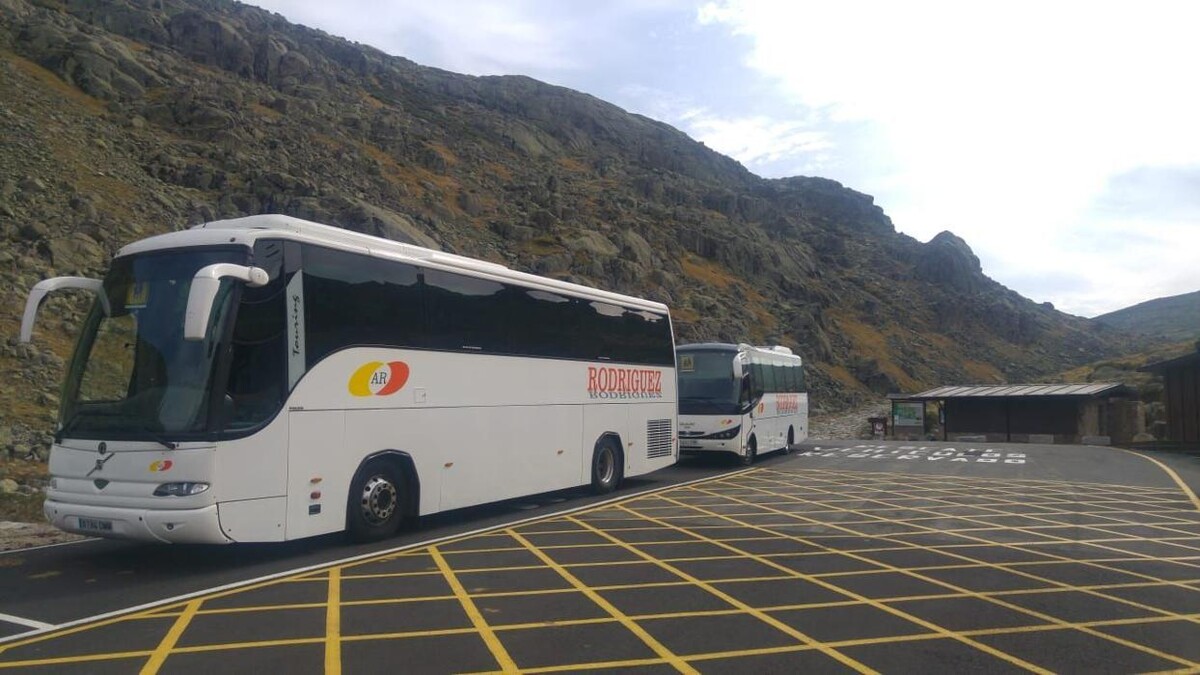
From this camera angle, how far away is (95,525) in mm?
7629

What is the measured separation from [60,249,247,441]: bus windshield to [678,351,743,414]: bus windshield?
1383cm

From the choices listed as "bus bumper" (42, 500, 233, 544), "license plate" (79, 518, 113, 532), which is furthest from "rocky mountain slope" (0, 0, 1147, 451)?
"bus bumper" (42, 500, 233, 544)

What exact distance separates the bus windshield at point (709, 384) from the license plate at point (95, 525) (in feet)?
47.7

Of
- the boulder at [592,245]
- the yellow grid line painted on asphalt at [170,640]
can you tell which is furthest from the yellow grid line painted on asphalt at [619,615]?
the boulder at [592,245]

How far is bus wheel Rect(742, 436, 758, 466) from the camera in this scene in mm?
20925

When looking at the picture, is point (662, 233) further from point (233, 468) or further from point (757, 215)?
point (233, 468)

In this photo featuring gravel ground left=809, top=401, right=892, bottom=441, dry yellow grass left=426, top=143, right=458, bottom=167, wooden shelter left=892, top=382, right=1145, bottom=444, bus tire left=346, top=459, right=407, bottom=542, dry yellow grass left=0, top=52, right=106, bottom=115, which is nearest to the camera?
bus tire left=346, top=459, right=407, bottom=542

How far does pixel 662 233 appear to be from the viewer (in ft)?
227

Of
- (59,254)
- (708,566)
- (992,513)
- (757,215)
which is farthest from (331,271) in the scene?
(757,215)

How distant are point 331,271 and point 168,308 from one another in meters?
1.72

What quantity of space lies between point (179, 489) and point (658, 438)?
10.4m

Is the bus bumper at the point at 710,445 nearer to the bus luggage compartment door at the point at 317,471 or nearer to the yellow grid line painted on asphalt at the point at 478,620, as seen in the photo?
the yellow grid line painted on asphalt at the point at 478,620

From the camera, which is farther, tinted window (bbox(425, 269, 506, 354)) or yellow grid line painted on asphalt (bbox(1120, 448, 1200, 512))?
yellow grid line painted on asphalt (bbox(1120, 448, 1200, 512))

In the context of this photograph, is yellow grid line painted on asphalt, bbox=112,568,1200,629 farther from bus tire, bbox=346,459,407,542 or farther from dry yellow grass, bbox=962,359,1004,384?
dry yellow grass, bbox=962,359,1004,384
